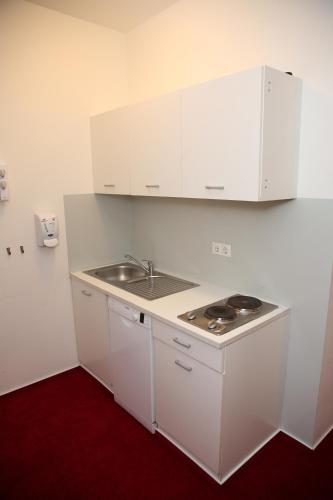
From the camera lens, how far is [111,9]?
2234mm

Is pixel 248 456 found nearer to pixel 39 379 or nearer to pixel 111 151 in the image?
pixel 39 379

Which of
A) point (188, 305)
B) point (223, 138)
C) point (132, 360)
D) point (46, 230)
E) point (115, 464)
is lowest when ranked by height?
point (115, 464)

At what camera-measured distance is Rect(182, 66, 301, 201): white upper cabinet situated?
1490 millimetres

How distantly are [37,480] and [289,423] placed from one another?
58.9 inches

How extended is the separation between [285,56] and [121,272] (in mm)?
1949

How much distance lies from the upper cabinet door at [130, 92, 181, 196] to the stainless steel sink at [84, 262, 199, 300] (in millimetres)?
654

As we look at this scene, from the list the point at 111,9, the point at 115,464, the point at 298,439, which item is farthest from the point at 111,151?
the point at 298,439

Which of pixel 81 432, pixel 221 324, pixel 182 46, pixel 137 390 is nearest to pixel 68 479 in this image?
pixel 81 432

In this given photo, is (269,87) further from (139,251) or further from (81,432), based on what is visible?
(81,432)

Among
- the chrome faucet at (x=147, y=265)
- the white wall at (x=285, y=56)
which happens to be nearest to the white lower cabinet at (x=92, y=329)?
the chrome faucet at (x=147, y=265)

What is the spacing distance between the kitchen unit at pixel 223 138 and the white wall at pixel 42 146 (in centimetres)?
57

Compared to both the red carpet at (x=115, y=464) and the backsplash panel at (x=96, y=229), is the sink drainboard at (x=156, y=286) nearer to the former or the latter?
the backsplash panel at (x=96, y=229)

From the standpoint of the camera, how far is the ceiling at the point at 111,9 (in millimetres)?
2135

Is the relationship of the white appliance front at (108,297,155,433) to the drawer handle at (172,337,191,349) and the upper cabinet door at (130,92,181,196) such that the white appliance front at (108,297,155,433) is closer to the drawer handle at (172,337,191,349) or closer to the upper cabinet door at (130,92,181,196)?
the drawer handle at (172,337,191,349)
